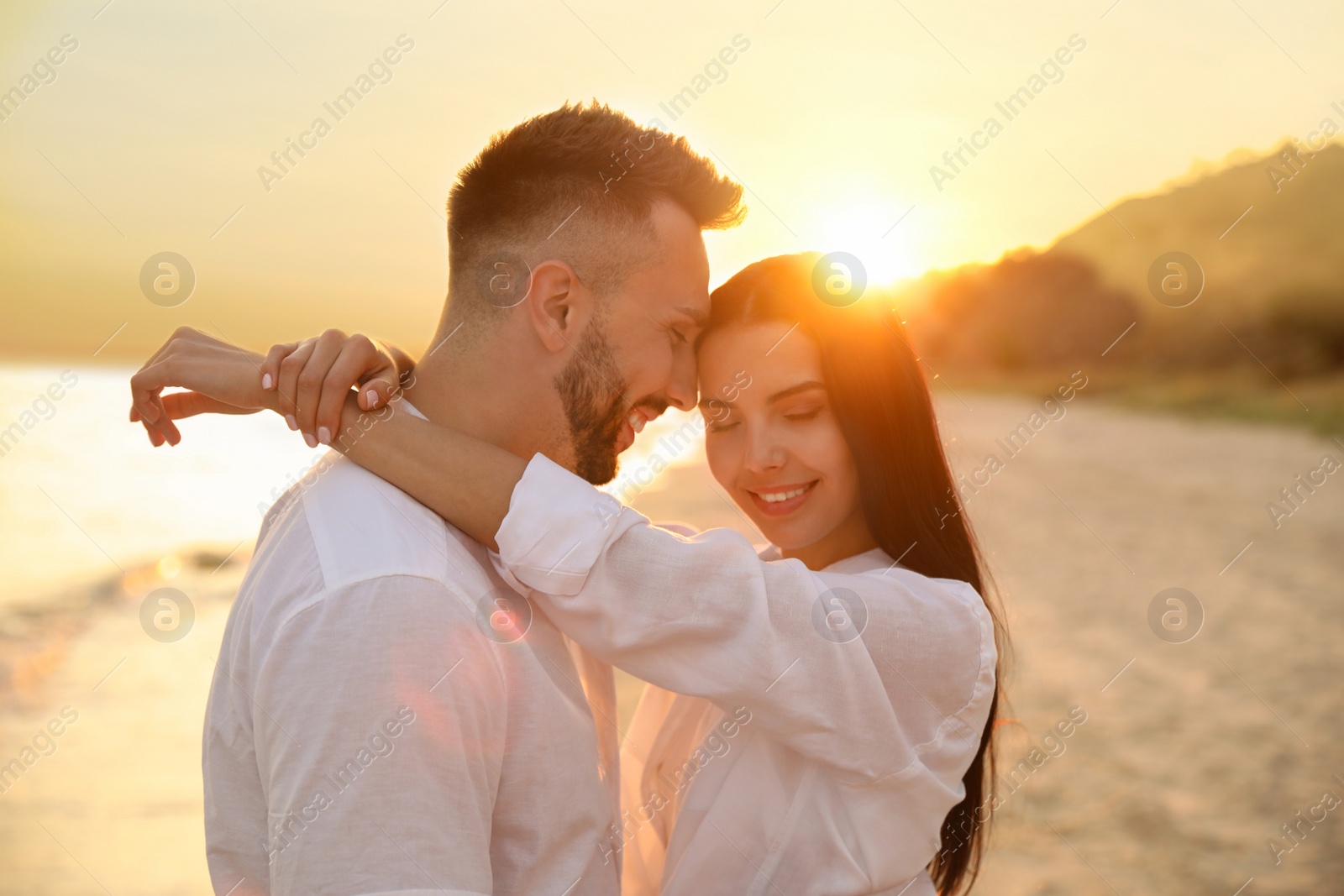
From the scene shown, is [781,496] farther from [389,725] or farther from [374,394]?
[389,725]

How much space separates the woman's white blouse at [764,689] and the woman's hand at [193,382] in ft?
2.40

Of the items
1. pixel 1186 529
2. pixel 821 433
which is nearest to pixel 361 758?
pixel 821 433

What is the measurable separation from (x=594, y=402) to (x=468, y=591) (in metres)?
0.83

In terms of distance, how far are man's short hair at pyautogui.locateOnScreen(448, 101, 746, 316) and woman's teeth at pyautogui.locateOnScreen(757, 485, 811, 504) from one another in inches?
35.8

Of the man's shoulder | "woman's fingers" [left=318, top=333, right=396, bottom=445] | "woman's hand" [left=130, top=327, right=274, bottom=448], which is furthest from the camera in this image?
"woman's hand" [left=130, top=327, right=274, bottom=448]

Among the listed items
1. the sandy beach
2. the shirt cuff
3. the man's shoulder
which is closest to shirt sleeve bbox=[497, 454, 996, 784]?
the shirt cuff

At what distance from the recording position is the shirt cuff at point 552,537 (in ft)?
6.47

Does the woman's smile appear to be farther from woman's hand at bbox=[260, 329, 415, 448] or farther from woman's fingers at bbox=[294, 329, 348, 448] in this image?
woman's fingers at bbox=[294, 329, 348, 448]

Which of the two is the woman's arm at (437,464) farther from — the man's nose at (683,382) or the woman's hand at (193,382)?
the man's nose at (683,382)

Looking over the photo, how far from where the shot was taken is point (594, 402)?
2596 millimetres

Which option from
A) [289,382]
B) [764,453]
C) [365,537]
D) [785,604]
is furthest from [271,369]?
[764,453]

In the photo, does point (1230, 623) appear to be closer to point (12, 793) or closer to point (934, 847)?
point (934, 847)

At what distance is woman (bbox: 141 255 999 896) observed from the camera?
2.02 metres

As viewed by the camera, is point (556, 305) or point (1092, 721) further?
point (1092, 721)
